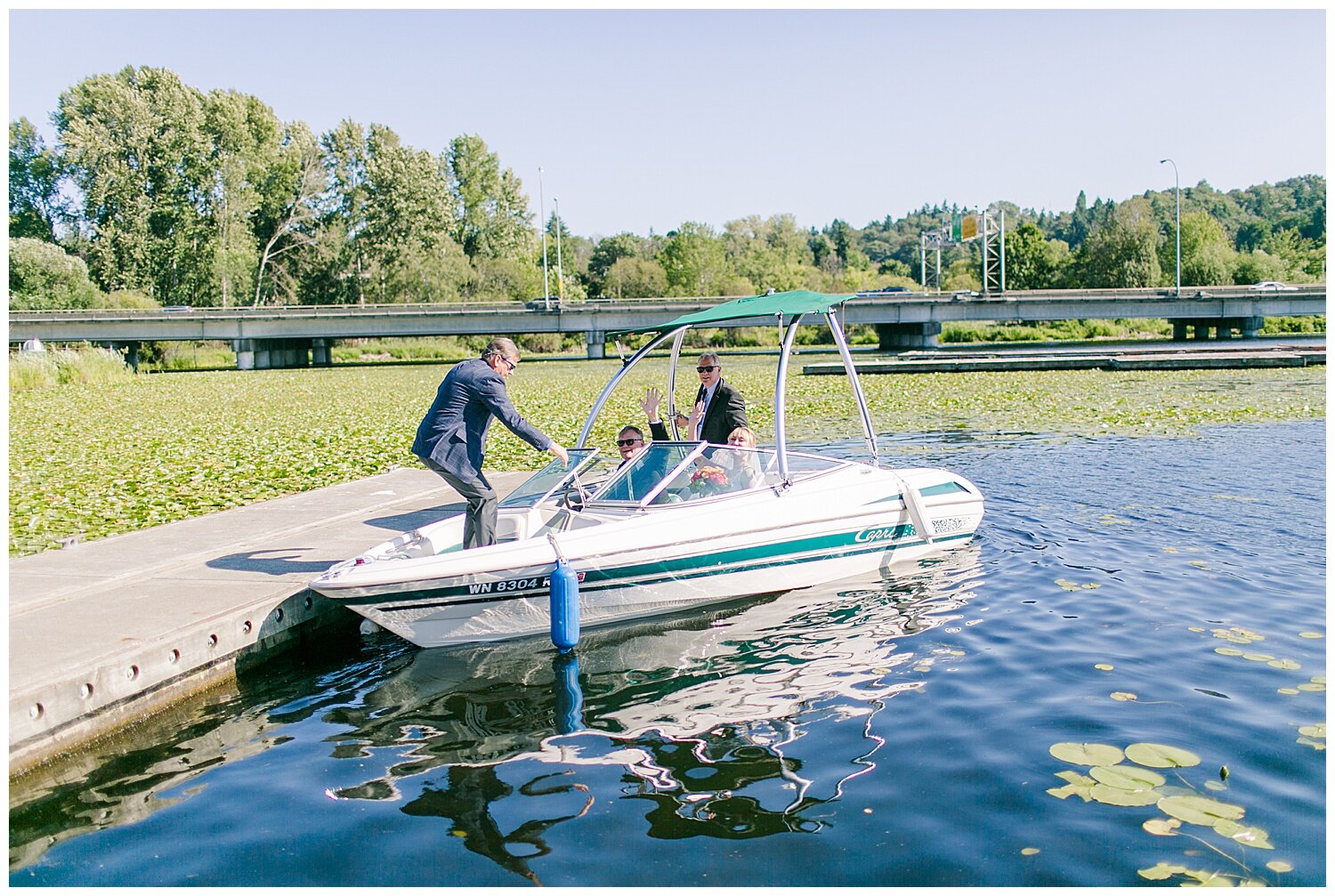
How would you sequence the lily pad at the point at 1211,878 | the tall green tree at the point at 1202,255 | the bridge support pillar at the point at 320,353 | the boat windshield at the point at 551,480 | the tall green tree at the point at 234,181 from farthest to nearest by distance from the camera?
the tall green tree at the point at 1202,255 → the tall green tree at the point at 234,181 → the bridge support pillar at the point at 320,353 → the boat windshield at the point at 551,480 → the lily pad at the point at 1211,878

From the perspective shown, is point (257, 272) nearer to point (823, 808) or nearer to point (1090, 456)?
point (1090, 456)

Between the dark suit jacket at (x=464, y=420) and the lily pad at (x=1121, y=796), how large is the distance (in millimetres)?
4639

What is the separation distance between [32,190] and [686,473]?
93.8 m

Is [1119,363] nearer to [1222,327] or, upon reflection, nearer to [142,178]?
[1222,327]

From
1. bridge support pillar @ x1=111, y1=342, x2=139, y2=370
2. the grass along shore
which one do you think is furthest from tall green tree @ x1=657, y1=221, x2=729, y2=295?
the grass along shore

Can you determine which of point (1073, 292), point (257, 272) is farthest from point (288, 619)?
point (257, 272)

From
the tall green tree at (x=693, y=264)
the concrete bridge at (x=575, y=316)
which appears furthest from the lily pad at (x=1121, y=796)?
the tall green tree at (x=693, y=264)

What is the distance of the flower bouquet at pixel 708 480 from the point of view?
9.13 metres

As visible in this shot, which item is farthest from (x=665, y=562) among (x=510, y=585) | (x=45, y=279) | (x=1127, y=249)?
(x=1127, y=249)

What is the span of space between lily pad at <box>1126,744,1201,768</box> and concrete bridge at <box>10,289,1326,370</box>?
59.2 metres

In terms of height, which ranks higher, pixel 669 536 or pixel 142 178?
pixel 142 178

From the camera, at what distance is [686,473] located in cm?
920

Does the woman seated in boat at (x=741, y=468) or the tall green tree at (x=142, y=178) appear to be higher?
the tall green tree at (x=142, y=178)

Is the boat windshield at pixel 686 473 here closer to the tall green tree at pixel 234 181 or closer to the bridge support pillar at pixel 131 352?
the bridge support pillar at pixel 131 352
